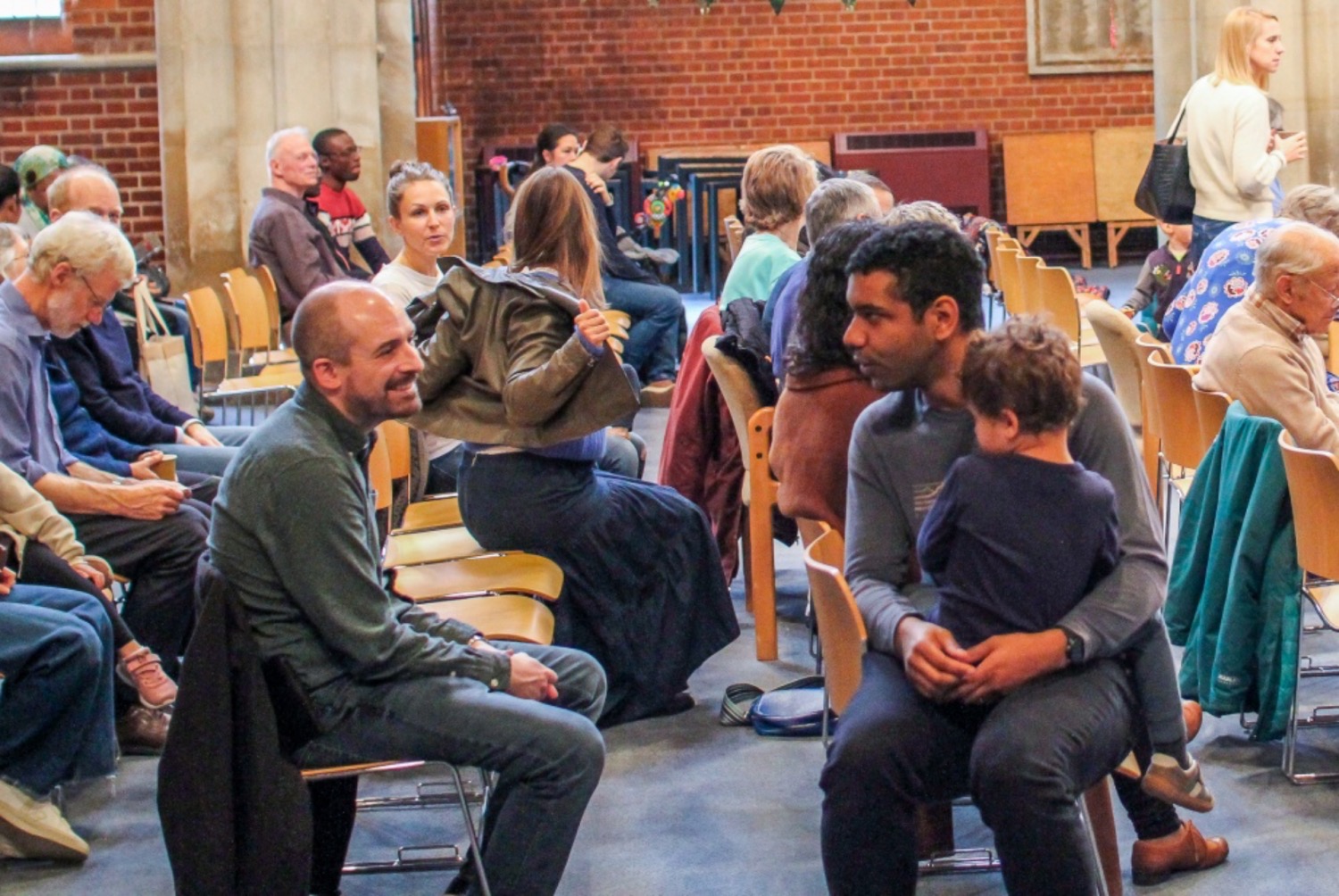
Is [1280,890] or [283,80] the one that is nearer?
[1280,890]

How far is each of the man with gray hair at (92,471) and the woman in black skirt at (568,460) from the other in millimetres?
687

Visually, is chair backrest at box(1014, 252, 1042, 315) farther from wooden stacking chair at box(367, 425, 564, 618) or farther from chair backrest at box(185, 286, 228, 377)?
wooden stacking chair at box(367, 425, 564, 618)

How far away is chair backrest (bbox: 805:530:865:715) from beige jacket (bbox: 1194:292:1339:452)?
4.62ft

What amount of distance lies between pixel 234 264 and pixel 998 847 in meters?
7.59

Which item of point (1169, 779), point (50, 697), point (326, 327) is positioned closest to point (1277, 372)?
point (1169, 779)

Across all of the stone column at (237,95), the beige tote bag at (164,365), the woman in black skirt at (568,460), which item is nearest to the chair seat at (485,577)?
the woman in black skirt at (568,460)

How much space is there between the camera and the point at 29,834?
364cm

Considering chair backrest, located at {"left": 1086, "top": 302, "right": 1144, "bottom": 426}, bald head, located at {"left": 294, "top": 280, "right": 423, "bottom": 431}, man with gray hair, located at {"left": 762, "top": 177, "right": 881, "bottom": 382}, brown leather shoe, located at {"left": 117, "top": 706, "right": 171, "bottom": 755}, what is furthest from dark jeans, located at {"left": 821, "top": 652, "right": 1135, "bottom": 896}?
chair backrest, located at {"left": 1086, "top": 302, "right": 1144, "bottom": 426}

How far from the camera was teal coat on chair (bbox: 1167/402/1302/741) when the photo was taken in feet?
12.9

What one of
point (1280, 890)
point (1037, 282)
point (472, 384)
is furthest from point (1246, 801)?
point (1037, 282)

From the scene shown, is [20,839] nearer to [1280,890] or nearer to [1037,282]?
[1280,890]

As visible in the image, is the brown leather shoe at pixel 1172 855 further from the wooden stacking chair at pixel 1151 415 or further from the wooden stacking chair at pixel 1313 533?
the wooden stacking chair at pixel 1151 415

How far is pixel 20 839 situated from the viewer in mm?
3643

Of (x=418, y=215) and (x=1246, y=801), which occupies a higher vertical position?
(x=418, y=215)
